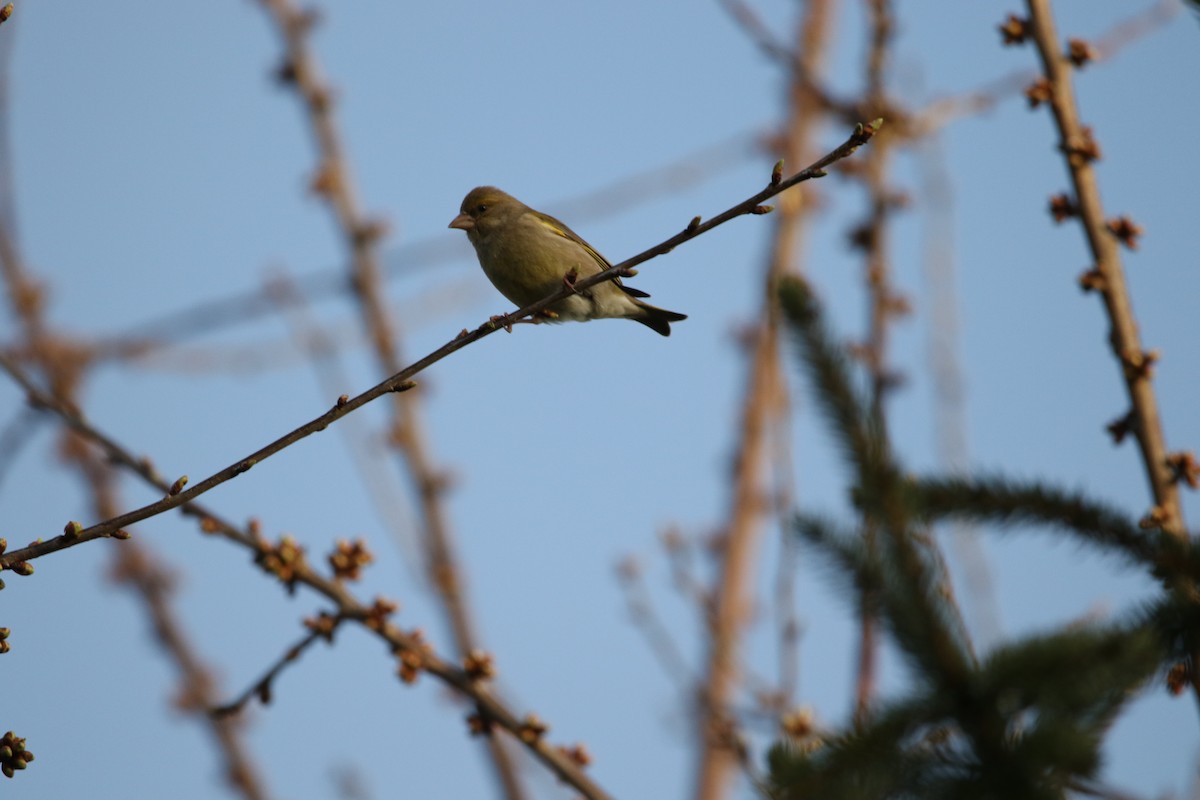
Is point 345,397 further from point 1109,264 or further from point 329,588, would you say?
point 1109,264

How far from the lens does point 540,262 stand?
18.4 ft

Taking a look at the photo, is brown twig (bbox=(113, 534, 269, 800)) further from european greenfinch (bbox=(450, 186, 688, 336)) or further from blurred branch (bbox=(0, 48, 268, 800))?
european greenfinch (bbox=(450, 186, 688, 336))

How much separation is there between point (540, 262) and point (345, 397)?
255 cm

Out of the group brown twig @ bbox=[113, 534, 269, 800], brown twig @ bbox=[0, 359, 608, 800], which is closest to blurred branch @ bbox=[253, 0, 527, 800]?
brown twig @ bbox=[113, 534, 269, 800]

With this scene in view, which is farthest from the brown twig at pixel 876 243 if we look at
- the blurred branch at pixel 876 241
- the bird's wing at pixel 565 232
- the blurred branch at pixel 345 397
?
the blurred branch at pixel 345 397

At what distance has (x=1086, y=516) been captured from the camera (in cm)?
229

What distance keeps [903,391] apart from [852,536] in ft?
15.0

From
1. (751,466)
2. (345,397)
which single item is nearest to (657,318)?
(345,397)

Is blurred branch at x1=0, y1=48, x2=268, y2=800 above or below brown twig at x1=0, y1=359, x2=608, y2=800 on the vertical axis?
above

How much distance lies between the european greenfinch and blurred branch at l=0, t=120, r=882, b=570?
1.91 meters

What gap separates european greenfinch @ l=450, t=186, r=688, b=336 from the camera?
562cm

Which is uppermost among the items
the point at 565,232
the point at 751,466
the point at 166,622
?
the point at 751,466

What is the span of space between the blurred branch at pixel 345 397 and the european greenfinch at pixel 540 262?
191cm

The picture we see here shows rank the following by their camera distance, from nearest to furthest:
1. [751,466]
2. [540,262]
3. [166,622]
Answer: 1. [540,262]
2. [166,622]
3. [751,466]
